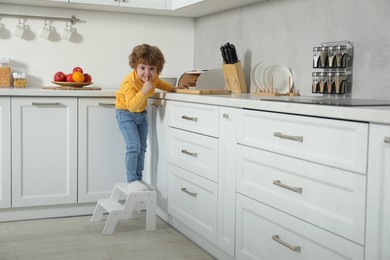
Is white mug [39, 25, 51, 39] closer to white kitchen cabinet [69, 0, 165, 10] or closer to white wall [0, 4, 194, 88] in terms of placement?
white wall [0, 4, 194, 88]

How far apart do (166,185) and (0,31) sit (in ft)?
5.01

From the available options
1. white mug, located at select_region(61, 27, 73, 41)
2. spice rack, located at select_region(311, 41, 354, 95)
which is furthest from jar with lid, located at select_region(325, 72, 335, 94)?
white mug, located at select_region(61, 27, 73, 41)

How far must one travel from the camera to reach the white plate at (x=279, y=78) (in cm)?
296

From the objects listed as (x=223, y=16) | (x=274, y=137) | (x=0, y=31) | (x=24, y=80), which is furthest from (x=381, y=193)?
(x=0, y=31)

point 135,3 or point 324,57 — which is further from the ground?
point 135,3

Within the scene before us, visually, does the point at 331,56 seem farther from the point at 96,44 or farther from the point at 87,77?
the point at 96,44

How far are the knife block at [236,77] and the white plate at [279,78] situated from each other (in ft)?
0.71

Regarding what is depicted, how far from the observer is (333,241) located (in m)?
1.80

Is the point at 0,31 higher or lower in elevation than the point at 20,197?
higher

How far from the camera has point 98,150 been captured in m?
3.44

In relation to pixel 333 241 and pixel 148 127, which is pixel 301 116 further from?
pixel 148 127

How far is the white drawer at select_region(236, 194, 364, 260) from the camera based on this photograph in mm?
1794

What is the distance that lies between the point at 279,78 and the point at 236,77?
0.29m

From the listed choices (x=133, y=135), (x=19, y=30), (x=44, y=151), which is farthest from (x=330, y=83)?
(x=19, y=30)
